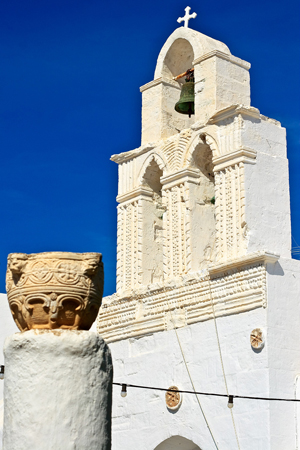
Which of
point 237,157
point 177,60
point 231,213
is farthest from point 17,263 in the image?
point 177,60

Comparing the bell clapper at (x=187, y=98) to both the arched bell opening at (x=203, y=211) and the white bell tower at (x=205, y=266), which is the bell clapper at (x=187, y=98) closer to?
the white bell tower at (x=205, y=266)

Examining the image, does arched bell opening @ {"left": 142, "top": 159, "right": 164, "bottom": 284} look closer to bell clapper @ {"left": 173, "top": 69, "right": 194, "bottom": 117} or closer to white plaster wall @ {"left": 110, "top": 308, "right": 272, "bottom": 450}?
bell clapper @ {"left": 173, "top": 69, "right": 194, "bottom": 117}

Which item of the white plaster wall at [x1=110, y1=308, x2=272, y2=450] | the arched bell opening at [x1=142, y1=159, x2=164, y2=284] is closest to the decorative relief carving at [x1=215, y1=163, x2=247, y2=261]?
the white plaster wall at [x1=110, y1=308, x2=272, y2=450]

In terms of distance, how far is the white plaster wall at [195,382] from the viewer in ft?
30.3

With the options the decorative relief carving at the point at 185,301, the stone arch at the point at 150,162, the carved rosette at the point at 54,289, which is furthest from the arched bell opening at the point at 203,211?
the carved rosette at the point at 54,289

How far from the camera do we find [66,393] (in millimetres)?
5469

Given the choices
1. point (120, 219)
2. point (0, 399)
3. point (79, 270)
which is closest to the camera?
point (79, 270)

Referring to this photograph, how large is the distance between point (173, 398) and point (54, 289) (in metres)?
4.86

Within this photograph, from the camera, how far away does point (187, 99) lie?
458 inches

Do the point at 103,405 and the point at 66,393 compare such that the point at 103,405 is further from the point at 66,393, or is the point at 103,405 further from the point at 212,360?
the point at 212,360

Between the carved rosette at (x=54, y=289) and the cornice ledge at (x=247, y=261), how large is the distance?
395cm

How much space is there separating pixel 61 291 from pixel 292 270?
471 centimetres

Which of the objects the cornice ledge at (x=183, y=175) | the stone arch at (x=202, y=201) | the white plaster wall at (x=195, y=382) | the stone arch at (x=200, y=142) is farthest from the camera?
the cornice ledge at (x=183, y=175)

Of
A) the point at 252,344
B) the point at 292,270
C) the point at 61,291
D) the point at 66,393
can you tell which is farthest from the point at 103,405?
the point at 292,270
